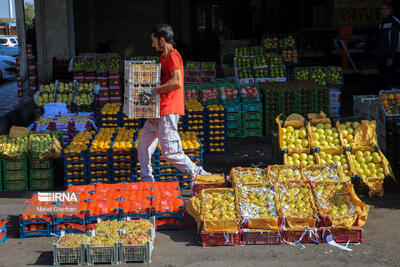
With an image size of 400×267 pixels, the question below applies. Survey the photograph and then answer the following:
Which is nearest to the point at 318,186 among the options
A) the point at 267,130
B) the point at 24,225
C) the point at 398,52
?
the point at 24,225

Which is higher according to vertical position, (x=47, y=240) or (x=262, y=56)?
(x=262, y=56)

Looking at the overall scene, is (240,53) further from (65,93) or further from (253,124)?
(65,93)

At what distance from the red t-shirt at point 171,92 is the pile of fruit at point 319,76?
25.9 ft

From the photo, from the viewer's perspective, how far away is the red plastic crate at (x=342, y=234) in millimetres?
6500

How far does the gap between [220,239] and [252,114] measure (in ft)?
20.8

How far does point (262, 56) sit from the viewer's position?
1531cm

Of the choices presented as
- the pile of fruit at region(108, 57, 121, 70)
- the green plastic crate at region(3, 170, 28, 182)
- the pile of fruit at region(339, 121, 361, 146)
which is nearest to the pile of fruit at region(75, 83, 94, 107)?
the pile of fruit at region(108, 57, 121, 70)

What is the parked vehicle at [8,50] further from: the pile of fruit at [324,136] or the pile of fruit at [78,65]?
the pile of fruit at [324,136]

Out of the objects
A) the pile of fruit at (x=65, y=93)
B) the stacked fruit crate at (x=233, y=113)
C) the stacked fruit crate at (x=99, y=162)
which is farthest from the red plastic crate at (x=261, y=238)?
the pile of fruit at (x=65, y=93)

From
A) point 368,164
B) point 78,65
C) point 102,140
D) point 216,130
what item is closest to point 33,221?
point 102,140

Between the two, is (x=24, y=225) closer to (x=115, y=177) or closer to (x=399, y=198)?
(x=115, y=177)

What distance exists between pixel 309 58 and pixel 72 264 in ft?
48.1

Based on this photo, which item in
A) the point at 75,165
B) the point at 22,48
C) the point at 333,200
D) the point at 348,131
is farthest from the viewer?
the point at 22,48

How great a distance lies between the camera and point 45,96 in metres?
14.0
